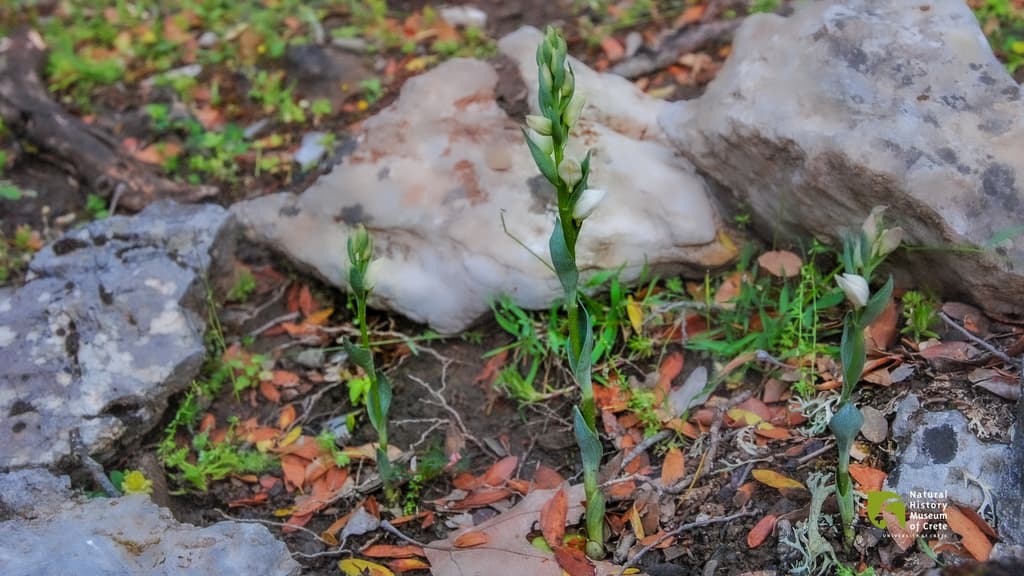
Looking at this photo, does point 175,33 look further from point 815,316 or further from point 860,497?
point 860,497

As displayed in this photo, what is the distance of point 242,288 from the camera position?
4.04m

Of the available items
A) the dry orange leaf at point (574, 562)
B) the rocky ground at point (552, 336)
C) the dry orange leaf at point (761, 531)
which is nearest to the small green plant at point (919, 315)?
the rocky ground at point (552, 336)

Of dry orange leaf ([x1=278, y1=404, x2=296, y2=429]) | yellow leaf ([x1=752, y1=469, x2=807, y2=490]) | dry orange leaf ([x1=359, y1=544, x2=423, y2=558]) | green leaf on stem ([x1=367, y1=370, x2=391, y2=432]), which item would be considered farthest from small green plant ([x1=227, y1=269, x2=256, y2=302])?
yellow leaf ([x1=752, y1=469, x2=807, y2=490])

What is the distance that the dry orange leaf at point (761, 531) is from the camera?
2.71 m

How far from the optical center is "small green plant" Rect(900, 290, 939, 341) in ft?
10.2

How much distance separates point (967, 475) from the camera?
262 centimetres

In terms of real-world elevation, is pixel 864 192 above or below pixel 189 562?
above

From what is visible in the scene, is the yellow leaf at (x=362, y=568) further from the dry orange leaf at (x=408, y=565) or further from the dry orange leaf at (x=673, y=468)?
the dry orange leaf at (x=673, y=468)

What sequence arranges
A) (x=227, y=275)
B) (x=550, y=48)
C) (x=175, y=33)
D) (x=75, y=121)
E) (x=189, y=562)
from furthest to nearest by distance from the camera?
1. (x=175, y=33)
2. (x=75, y=121)
3. (x=227, y=275)
4. (x=189, y=562)
5. (x=550, y=48)

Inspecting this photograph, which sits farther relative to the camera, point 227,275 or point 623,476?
point 227,275

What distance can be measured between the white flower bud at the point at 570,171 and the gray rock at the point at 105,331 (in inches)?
70.7

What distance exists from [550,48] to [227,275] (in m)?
2.17

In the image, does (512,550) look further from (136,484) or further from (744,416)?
(136,484)

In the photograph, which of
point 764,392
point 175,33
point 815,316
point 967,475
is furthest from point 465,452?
point 175,33
